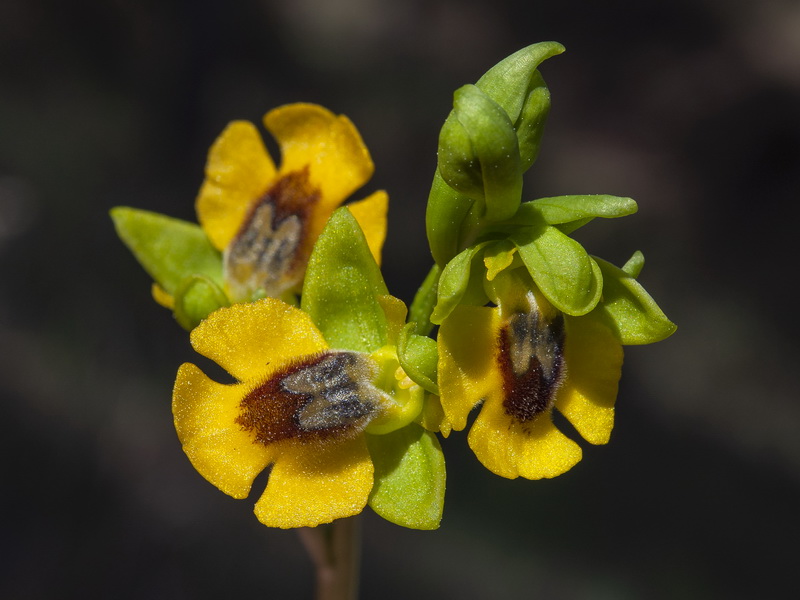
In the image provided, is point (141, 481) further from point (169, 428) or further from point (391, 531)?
point (391, 531)

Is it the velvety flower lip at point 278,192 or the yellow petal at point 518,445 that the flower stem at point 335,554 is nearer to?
the velvety flower lip at point 278,192

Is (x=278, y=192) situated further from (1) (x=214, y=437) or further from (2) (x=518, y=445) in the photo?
(2) (x=518, y=445)

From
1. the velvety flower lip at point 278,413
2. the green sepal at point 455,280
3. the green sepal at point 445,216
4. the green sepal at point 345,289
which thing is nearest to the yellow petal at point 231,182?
the green sepal at point 345,289

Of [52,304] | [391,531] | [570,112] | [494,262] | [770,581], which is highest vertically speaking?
[494,262]

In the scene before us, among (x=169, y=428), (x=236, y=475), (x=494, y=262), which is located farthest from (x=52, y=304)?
(x=494, y=262)

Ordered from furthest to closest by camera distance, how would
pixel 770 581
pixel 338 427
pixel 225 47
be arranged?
1. pixel 225 47
2. pixel 770 581
3. pixel 338 427

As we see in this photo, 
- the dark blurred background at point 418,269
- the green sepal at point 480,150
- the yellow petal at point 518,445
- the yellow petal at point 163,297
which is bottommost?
the dark blurred background at point 418,269
